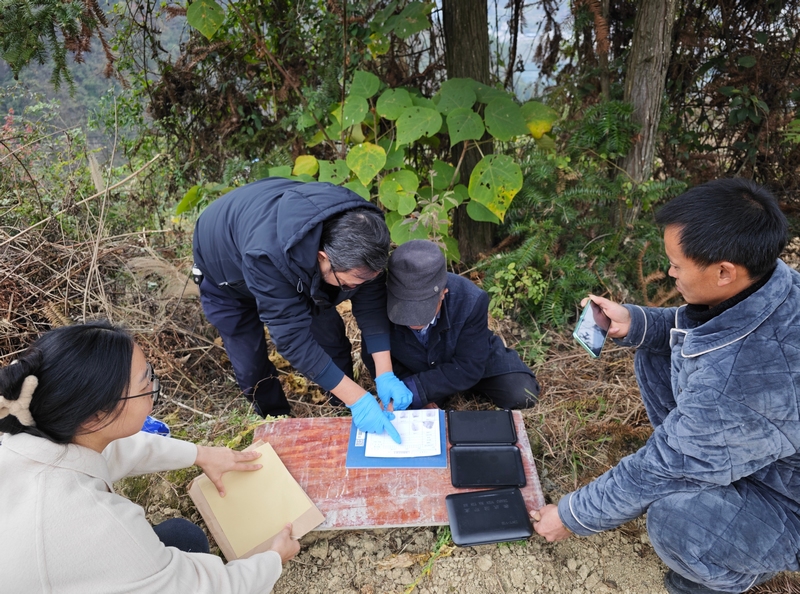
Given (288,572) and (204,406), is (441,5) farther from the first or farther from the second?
(288,572)

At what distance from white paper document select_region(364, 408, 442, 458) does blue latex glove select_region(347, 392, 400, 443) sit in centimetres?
3

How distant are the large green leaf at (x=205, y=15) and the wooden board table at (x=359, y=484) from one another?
2.24 m

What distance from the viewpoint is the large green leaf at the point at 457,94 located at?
118 inches

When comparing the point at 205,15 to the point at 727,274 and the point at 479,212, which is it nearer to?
the point at 479,212

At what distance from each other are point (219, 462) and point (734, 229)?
71.5 inches

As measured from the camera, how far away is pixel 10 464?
1.19 metres

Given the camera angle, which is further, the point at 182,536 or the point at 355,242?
the point at 355,242

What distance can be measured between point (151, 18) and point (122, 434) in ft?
11.7

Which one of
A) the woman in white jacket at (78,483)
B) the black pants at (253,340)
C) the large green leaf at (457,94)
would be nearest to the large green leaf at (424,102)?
the large green leaf at (457,94)

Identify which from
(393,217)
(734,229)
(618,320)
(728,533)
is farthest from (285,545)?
(393,217)

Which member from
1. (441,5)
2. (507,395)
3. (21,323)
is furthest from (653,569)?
(21,323)

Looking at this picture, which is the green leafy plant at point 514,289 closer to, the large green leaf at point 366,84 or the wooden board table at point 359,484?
the wooden board table at point 359,484

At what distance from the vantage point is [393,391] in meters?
2.45

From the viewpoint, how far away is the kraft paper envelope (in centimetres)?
177
